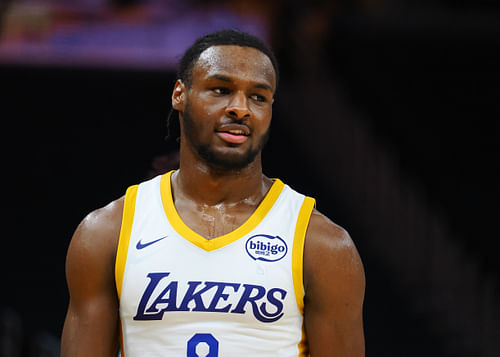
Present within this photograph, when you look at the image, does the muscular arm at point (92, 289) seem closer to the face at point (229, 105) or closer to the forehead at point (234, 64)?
the face at point (229, 105)

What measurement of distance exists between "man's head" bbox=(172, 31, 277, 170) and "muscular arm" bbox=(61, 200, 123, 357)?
403mm

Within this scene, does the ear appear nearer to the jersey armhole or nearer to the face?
the face

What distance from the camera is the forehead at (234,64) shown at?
2.46 metres

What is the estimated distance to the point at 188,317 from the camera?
2400 millimetres

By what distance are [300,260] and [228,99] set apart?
548 millimetres

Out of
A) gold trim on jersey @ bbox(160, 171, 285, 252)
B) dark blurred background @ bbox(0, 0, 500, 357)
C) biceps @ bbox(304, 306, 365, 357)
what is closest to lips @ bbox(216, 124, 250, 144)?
gold trim on jersey @ bbox(160, 171, 285, 252)

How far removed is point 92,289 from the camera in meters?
2.49

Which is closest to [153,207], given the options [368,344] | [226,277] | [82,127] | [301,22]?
[226,277]

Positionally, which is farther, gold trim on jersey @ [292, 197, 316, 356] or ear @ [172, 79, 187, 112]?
ear @ [172, 79, 187, 112]

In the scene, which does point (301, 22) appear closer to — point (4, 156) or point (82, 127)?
point (82, 127)

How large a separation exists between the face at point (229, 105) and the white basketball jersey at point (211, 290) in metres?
0.25

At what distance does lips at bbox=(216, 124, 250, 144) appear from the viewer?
2.45m

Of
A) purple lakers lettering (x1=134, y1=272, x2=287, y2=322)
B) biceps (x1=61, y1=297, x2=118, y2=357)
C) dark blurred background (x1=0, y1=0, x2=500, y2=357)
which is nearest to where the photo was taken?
purple lakers lettering (x1=134, y1=272, x2=287, y2=322)

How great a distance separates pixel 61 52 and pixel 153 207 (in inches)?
292
